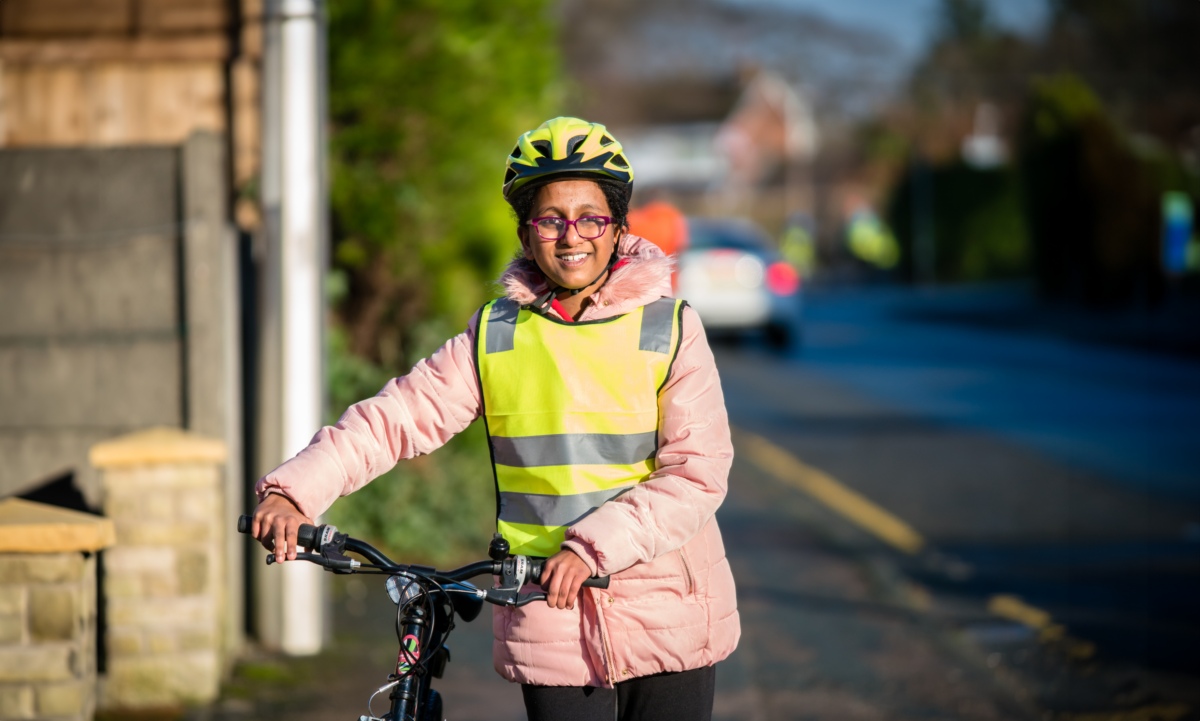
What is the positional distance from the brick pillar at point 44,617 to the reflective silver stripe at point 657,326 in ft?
7.21

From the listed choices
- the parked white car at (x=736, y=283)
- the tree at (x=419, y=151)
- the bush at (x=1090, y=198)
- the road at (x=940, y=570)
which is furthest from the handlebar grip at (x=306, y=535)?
the bush at (x=1090, y=198)

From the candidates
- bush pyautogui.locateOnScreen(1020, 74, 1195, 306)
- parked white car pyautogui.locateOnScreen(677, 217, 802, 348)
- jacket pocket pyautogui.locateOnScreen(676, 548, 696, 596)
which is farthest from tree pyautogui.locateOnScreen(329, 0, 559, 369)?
bush pyautogui.locateOnScreen(1020, 74, 1195, 306)

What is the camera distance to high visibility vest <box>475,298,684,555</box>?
8.26 feet

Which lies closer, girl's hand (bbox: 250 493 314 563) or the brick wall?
girl's hand (bbox: 250 493 314 563)

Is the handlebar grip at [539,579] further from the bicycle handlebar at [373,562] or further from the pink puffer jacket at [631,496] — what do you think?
the pink puffer jacket at [631,496]

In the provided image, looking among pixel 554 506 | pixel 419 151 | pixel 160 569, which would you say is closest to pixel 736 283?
pixel 419 151

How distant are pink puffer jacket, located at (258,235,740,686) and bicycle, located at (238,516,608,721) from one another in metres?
0.17

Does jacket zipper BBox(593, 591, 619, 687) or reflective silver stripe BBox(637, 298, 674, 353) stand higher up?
reflective silver stripe BBox(637, 298, 674, 353)

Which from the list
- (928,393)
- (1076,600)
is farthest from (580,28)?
(1076,600)

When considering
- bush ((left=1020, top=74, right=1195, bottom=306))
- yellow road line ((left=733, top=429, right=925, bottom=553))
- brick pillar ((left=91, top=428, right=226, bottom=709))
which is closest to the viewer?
brick pillar ((left=91, top=428, right=226, bottom=709))

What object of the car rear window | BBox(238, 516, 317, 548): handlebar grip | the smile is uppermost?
the car rear window

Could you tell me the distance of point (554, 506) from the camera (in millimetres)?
2518

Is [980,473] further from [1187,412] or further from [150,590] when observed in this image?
[150,590]

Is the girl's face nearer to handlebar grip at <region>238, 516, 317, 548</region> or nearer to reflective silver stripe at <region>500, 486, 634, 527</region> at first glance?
reflective silver stripe at <region>500, 486, 634, 527</region>
